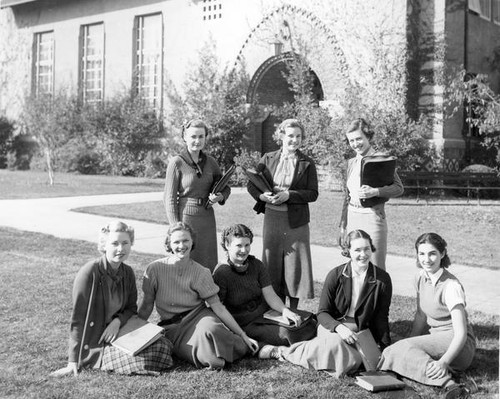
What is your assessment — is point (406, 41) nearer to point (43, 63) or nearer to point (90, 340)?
point (90, 340)

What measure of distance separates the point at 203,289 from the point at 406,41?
41.7 ft

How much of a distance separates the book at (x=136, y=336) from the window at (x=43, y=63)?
23975 mm

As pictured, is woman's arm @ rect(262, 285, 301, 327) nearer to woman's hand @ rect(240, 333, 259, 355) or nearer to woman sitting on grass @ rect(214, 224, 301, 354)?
woman sitting on grass @ rect(214, 224, 301, 354)

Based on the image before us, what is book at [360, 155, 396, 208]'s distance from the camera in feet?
16.8

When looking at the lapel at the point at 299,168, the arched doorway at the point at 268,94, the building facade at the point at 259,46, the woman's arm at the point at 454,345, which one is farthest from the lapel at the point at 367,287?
the arched doorway at the point at 268,94

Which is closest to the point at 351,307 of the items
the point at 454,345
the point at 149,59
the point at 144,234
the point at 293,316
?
the point at 293,316

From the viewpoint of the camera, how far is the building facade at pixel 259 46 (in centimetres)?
1608

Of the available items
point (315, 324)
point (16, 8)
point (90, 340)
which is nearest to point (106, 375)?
point (90, 340)

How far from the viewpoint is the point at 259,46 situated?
1916 cm

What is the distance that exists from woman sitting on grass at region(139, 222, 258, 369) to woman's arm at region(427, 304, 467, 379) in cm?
124

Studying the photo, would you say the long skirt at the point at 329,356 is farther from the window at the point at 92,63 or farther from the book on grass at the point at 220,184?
the window at the point at 92,63

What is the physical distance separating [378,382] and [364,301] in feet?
2.33

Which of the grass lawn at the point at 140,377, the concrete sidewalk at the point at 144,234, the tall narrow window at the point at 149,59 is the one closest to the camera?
the grass lawn at the point at 140,377

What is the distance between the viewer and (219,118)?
759 inches
